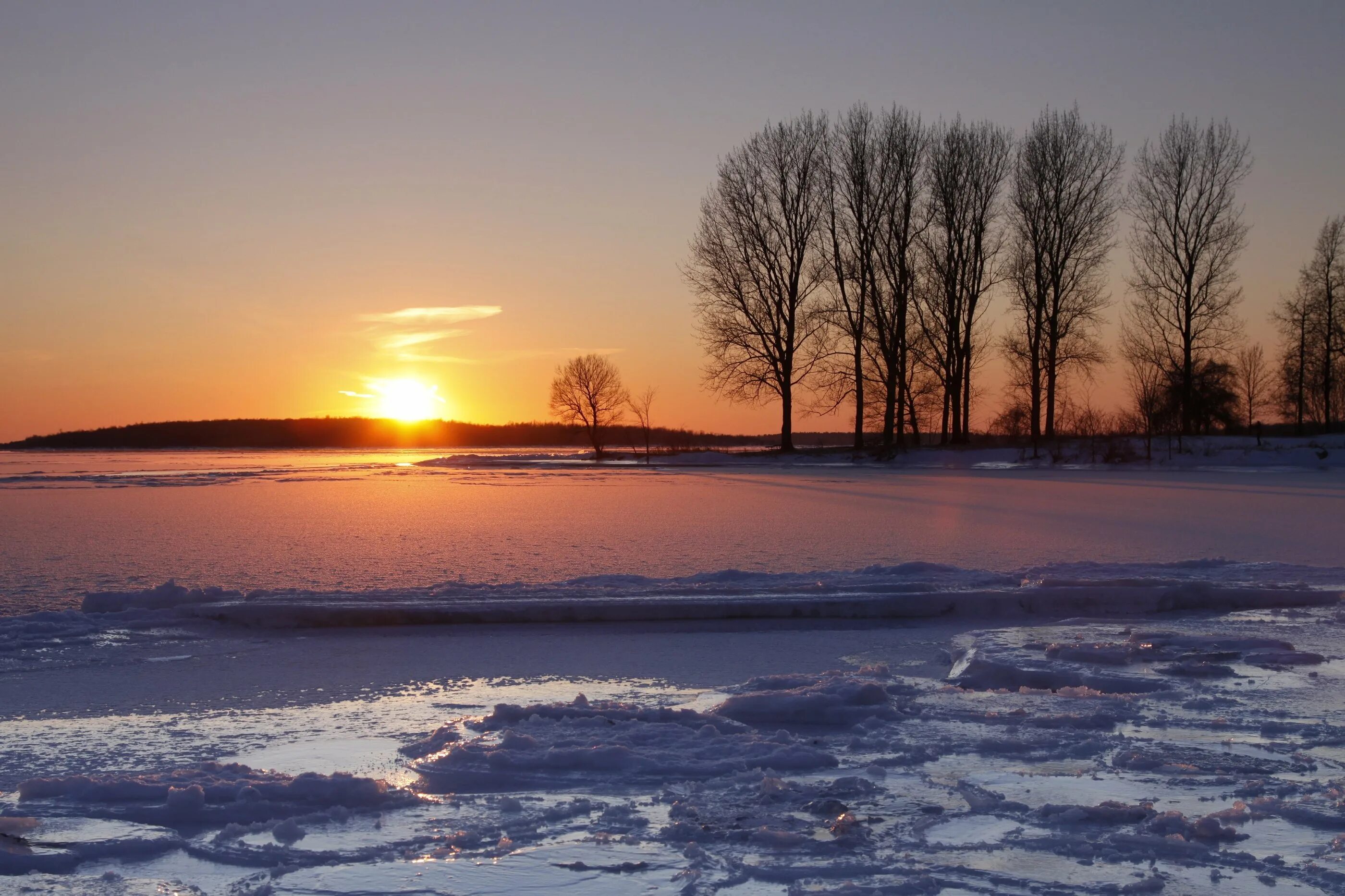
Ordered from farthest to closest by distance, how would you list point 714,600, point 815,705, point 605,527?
1. point 605,527
2. point 714,600
3. point 815,705

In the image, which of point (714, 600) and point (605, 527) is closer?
point (714, 600)

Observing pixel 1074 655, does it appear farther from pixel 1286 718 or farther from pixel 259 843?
pixel 259 843

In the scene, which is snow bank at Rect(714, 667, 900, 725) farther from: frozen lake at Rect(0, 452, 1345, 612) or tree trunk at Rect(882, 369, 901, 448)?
tree trunk at Rect(882, 369, 901, 448)

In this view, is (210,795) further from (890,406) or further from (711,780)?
Answer: (890,406)

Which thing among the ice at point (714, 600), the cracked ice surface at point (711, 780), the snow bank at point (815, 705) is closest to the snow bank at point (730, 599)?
the ice at point (714, 600)

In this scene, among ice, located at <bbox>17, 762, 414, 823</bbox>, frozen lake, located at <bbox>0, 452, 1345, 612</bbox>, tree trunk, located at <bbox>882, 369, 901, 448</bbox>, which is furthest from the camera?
tree trunk, located at <bbox>882, 369, 901, 448</bbox>

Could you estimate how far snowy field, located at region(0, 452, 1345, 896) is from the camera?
9.07ft

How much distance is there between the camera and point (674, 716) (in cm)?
403

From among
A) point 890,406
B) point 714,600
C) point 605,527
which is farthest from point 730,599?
point 890,406

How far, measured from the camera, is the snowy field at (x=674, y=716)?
2764 millimetres

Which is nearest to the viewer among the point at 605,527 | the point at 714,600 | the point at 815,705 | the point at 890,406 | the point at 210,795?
the point at 210,795

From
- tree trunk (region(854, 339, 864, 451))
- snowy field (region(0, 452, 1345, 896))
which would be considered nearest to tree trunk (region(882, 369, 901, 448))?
tree trunk (region(854, 339, 864, 451))

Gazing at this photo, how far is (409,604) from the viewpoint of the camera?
647 cm

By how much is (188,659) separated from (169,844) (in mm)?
2690
